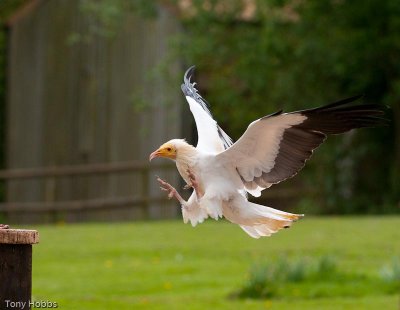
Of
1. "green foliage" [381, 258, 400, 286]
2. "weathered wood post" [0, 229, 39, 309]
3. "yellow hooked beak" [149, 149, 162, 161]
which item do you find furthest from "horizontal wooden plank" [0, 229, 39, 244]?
"green foliage" [381, 258, 400, 286]

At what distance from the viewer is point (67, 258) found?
14984 millimetres

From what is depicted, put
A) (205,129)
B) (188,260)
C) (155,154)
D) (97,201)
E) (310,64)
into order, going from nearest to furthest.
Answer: (155,154)
(205,129)
(188,260)
(310,64)
(97,201)

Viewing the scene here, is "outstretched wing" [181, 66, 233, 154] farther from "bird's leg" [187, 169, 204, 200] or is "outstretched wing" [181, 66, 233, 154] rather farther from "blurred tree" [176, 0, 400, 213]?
"blurred tree" [176, 0, 400, 213]

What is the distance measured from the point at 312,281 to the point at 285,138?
521 centimetres

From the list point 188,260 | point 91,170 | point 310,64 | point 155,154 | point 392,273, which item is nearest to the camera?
point 155,154

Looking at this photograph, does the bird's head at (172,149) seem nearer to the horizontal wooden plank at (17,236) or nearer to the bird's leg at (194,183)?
the bird's leg at (194,183)

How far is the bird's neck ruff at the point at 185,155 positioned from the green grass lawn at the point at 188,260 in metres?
3.99

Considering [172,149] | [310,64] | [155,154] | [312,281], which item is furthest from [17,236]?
[310,64]

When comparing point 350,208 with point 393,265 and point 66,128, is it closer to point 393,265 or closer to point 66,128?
point 66,128

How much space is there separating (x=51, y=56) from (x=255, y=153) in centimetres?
2202

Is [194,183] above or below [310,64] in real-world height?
below

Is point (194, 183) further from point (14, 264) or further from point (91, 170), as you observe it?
point (91, 170)

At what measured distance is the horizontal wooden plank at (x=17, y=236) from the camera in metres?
5.70

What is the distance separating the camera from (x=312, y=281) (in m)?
12.2
